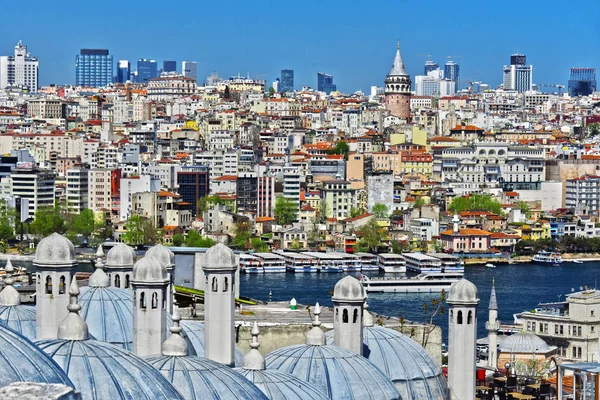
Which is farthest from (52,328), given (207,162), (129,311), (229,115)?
(229,115)

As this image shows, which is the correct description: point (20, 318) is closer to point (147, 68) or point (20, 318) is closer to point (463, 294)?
point (463, 294)

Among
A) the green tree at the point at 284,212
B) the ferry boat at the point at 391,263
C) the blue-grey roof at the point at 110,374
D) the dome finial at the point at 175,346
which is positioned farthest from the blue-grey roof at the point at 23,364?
the green tree at the point at 284,212

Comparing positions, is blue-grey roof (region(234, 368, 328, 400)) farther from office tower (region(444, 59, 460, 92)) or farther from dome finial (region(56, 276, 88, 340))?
office tower (region(444, 59, 460, 92))

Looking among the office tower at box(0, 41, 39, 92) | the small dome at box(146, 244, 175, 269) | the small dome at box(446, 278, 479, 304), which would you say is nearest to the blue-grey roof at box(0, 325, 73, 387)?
the small dome at box(146, 244, 175, 269)

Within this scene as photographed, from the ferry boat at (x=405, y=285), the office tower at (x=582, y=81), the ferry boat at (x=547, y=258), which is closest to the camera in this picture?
the ferry boat at (x=405, y=285)

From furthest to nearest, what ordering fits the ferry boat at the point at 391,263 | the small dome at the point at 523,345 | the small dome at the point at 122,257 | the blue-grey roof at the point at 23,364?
the ferry boat at the point at 391,263 < the small dome at the point at 523,345 < the small dome at the point at 122,257 < the blue-grey roof at the point at 23,364

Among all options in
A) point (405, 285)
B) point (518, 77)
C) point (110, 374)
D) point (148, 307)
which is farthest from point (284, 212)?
point (518, 77)

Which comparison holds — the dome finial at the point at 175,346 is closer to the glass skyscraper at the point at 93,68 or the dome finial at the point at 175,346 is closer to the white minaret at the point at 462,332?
the white minaret at the point at 462,332
